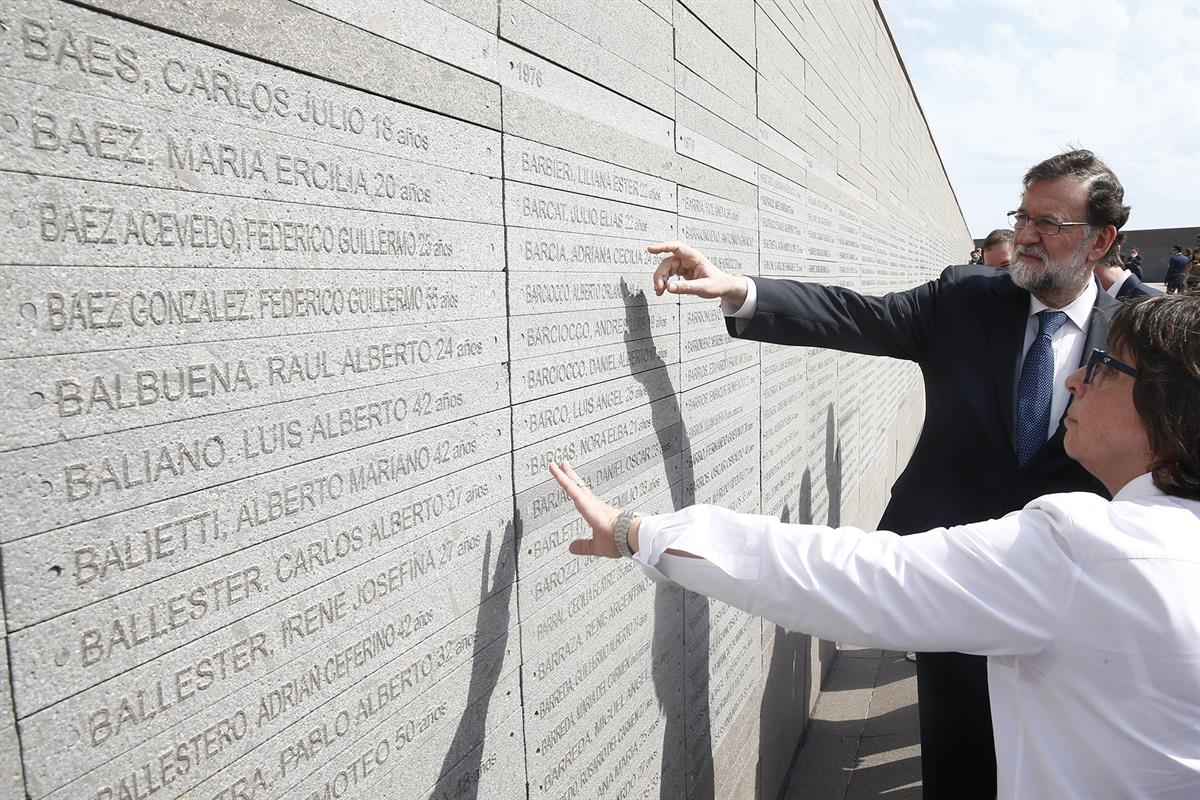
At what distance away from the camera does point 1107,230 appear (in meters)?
2.97

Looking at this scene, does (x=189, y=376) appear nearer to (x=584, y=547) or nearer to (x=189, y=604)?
(x=189, y=604)

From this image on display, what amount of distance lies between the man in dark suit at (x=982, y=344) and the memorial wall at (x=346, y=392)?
46 cm

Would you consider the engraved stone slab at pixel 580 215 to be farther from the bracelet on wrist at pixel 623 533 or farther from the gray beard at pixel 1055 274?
the gray beard at pixel 1055 274

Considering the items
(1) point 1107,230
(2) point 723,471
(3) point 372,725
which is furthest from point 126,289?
(1) point 1107,230

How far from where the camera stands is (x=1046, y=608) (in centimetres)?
145

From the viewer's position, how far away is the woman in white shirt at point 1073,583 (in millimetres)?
1390

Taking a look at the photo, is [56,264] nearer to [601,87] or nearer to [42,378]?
[42,378]

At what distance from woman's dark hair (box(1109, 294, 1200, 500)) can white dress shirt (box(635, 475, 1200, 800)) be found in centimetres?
5

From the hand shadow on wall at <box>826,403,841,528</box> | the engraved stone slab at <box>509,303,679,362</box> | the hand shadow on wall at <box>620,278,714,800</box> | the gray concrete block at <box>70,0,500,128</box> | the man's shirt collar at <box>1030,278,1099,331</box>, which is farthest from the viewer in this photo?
the hand shadow on wall at <box>826,403,841,528</box>

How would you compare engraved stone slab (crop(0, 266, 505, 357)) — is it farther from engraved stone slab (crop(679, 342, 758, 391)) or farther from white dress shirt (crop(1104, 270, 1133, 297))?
white dress shirt (crop(1104, 270, 1133, 297))

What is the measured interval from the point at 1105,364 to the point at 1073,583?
20.1 inches

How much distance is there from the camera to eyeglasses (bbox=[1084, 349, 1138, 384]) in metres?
1.63

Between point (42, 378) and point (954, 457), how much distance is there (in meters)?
2.89

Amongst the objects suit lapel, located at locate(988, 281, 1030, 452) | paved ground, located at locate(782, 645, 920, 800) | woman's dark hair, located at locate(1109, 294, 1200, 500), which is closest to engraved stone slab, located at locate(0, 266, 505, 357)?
woman's dark hair, located at locate(1109, 294, 1200, 500)
